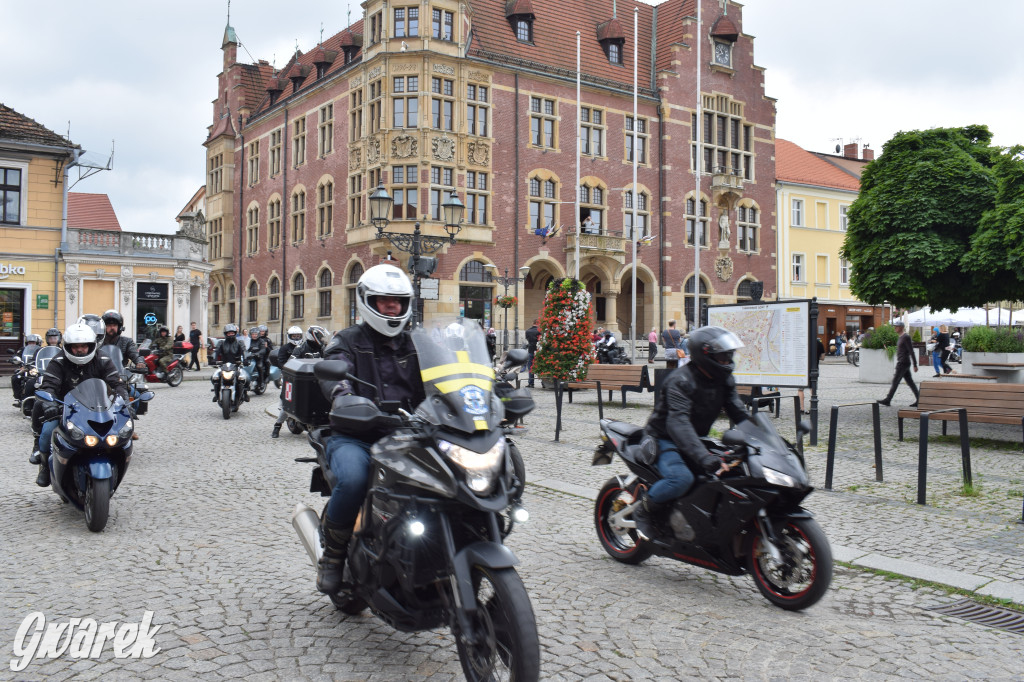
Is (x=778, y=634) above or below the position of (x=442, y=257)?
below

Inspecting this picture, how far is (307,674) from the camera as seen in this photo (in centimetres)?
367

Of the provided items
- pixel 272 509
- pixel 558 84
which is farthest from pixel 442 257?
pixel 272 509

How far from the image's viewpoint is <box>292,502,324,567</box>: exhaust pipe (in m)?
4.12

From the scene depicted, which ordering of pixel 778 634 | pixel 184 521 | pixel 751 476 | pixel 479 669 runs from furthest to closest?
pixel 184 521 < pixel 751 476 < pixel 778 634 < pixel 479 669

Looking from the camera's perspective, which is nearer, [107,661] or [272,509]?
[107,661]

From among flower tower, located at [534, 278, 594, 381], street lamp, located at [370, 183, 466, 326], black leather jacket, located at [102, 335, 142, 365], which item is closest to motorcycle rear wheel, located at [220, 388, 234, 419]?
street lamp, located at [370, 183, 466, 326]

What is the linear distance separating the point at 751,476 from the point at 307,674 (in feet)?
8.20

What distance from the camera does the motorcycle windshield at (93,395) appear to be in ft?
21.3

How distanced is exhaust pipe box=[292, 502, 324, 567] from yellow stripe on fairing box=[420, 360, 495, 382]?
4.05 feet

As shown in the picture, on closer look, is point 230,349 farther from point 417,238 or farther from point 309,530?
point 309,530

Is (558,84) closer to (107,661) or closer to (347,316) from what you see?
(347,316)

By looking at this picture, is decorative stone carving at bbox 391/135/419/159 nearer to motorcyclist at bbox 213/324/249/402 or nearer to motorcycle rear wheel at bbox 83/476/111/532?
motorcyclist at bbox 213/324/249/402

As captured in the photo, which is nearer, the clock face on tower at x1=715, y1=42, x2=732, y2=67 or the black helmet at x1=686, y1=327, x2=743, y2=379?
the black helmet at x1=686, y1=327, x2=743, y2=379

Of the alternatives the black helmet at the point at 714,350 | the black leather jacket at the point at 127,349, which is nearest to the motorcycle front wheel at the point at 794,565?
the black helmet at the point at 714,350
